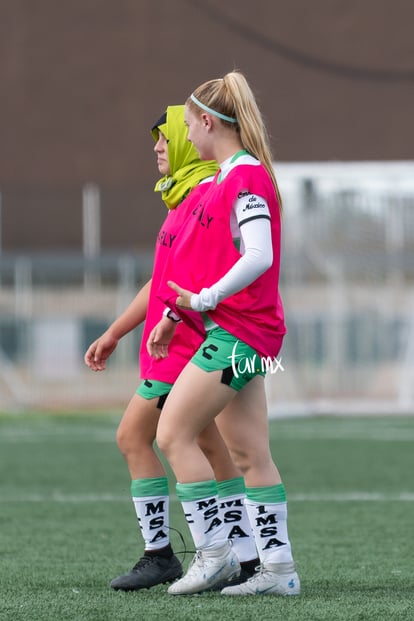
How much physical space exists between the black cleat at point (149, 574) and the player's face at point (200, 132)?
137 centimetres

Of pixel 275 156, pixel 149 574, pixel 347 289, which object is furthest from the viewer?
pixel 275 156

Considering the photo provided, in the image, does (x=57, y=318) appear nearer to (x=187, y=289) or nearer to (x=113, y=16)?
(x=113, y=16)

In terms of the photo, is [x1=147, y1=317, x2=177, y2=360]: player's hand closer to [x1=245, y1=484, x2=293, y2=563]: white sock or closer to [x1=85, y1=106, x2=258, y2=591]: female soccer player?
[x1=85, y1=106, x2=258, y2=591]: female soccer player

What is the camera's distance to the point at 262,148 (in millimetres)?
4543

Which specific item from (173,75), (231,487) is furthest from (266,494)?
(173,75)

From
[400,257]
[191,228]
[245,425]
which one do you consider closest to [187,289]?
[191,228]

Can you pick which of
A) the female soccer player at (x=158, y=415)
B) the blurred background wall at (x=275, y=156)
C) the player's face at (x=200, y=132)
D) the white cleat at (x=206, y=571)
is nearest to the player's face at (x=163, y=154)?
the female soccer player at (x=158, y=415)

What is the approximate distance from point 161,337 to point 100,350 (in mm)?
485

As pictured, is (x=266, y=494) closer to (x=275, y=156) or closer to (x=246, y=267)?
(x=246, y=267)

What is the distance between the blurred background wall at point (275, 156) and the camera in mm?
16797

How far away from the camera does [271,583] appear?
15.0 ft

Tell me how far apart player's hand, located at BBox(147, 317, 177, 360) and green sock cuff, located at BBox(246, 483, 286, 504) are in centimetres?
52

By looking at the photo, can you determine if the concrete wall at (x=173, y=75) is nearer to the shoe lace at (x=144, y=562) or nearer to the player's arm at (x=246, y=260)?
the shoe lace at (x=144, y=562)

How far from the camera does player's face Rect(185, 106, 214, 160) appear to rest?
4574mm
